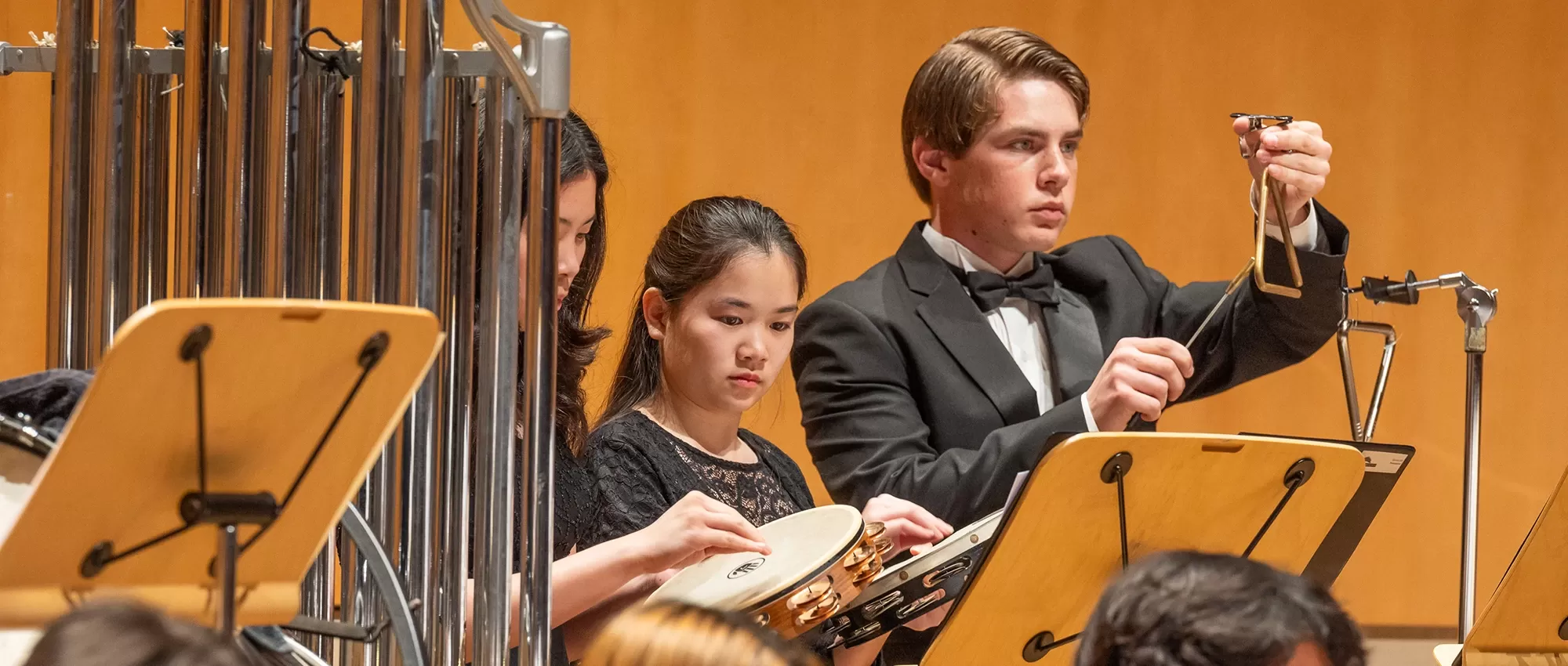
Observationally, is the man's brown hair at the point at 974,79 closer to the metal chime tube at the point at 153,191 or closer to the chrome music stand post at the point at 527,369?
the chrome music stand post at the point at 527,369

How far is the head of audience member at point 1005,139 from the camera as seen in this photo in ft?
8.20

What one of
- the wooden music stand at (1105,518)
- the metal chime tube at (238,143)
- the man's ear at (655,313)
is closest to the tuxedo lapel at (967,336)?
the man's ear at (655,313)

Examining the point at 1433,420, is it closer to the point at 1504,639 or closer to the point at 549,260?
the point at 1504,639

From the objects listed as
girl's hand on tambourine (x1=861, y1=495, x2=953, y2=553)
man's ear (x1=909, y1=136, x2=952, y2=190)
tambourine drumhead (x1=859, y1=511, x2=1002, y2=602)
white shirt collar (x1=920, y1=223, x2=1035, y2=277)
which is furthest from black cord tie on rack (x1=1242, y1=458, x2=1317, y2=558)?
man's ear (x1=909, y1=136, x2=952, y2=190)

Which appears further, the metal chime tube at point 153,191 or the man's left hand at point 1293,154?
the man's left hand at point 1293,154

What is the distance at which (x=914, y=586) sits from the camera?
176 cm

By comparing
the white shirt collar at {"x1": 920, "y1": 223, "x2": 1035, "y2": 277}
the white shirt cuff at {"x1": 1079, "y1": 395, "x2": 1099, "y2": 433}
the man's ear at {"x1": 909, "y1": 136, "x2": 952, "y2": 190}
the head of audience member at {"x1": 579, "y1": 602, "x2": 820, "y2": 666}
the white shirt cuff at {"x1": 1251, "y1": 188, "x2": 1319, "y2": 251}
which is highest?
the man's ear at {"x1": 909, "y1": 136, "x2": 952, "y2": 190}

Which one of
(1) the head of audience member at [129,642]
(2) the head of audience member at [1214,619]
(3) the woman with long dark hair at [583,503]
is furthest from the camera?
(3) the woman with long dark hair at [583,503]

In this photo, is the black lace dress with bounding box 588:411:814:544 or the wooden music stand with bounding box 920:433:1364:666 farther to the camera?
the black lace dress with bounding box 588:411:814:544

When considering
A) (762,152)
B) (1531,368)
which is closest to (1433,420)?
(1531,368)

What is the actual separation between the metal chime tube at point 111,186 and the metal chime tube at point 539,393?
48 cm

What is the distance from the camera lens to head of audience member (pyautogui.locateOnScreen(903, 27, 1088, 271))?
2500mm

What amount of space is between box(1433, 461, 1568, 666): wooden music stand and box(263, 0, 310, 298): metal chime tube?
136cm

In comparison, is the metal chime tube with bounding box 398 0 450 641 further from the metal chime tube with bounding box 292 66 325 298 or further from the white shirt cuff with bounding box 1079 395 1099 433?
the white shirt cuff with bounding box 1079 395 1099 433
